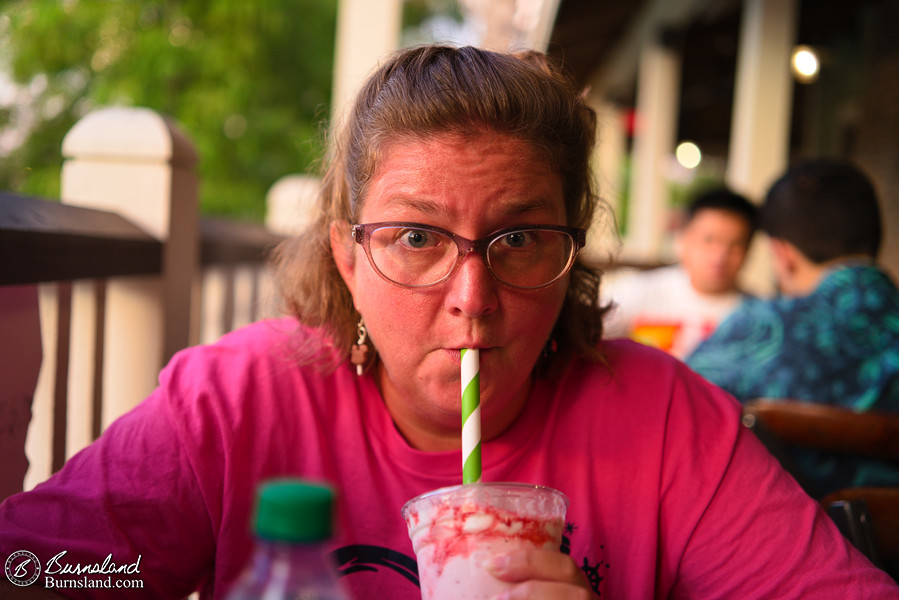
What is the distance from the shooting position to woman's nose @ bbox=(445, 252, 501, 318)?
1.14 m

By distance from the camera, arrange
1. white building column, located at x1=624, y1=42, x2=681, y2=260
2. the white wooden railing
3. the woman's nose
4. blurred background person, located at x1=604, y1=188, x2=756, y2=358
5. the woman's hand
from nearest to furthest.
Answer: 1. the woman's hand
2. the woman's nose
3. the white wooden railing
4. blurred background person, located at x1=604, y1=188, x2=756, y2=358
5. white building column, located at x1=624, y1=42, x2=681, y2=260

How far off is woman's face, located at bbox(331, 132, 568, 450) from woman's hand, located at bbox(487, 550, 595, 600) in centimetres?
38

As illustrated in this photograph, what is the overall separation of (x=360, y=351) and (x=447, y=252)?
0.33 m

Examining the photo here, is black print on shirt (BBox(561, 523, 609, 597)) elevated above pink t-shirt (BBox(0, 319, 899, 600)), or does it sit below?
below

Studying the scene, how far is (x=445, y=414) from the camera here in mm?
1274

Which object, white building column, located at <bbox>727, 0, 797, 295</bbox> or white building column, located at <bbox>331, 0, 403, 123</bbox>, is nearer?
white building column, located at <bbox>331, 0, 403, 123</bbox>

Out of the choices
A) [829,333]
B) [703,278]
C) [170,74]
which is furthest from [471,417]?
[170,74]

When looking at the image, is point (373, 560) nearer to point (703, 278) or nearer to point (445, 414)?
point (445, 414)

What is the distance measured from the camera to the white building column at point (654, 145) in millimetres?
9688

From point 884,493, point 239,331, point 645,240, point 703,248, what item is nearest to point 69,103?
point 645,240

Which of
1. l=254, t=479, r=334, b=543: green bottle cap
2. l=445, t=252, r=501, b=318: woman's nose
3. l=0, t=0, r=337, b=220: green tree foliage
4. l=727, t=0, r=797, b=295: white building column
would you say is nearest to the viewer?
l=254, t=479, r=334, b=543: green bottle cap

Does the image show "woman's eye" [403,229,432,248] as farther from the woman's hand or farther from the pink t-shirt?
the woman's hand

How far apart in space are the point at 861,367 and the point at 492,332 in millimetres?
1681

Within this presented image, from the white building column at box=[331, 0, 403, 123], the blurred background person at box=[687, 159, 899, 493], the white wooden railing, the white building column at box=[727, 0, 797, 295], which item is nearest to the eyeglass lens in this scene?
the white wooden railing
